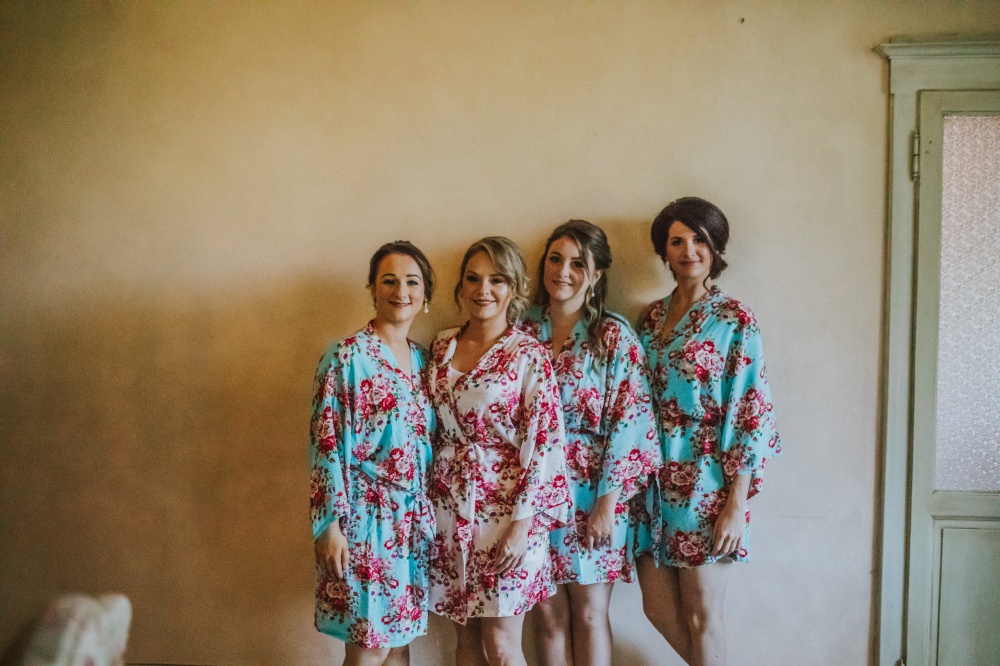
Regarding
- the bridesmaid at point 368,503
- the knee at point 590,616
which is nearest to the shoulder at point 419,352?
the bridesmaid at point 368,503

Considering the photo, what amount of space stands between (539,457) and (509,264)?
1.77ft

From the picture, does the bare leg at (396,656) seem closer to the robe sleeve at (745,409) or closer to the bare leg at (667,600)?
the bare leg at (667,600)

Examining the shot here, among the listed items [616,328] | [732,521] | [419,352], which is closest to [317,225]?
[419,352]

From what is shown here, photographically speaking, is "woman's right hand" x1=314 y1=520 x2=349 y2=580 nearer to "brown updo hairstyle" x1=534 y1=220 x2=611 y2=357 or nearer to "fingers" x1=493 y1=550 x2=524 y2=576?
"fingers" x1=493 y1=550 x2=524 y2=576

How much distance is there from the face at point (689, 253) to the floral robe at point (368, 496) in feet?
2.94

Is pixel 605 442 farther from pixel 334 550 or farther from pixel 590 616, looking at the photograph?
pixel 334 550

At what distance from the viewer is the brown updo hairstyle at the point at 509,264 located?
5.96 feet

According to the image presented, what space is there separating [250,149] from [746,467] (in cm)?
190

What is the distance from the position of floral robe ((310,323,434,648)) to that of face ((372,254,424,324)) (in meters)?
0.12

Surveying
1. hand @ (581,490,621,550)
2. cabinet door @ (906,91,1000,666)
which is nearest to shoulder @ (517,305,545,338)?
hand @ (581,490,621,550)

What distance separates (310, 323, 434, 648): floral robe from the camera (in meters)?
1.72

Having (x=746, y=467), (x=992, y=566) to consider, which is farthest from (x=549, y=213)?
(x=992, y=566)

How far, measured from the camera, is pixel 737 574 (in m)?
2.17

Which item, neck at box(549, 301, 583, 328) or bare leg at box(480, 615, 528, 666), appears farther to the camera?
neck at box(549, 301, 583, 328)
